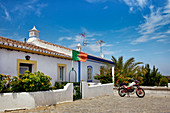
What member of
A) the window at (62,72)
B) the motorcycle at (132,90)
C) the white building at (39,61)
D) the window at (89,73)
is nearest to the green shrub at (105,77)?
the window at (89,73)

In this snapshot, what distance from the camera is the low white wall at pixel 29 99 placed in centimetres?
669

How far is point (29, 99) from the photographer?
7.25 meters

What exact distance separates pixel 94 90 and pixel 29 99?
207 inches

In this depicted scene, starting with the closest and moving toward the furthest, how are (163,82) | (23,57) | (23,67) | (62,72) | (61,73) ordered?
(23,57), (23,67), (61,73), (62,72), (163,82)

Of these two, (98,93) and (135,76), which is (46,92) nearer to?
(98,93)

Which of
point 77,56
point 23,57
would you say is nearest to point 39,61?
point 23,57

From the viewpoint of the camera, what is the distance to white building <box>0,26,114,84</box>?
8977 mm

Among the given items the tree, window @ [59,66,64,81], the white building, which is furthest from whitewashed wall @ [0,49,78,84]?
the tree

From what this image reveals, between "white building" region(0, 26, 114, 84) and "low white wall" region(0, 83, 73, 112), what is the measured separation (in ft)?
7.59

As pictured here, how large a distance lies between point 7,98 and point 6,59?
2794 mm

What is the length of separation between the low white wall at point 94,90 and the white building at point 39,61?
4.39ft

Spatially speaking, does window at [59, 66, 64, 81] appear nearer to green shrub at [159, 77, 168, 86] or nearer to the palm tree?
the palm tree

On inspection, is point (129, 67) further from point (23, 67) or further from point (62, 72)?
point (23, 67)

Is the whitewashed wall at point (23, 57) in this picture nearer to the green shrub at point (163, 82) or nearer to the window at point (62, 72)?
the window at point (62, 72)
